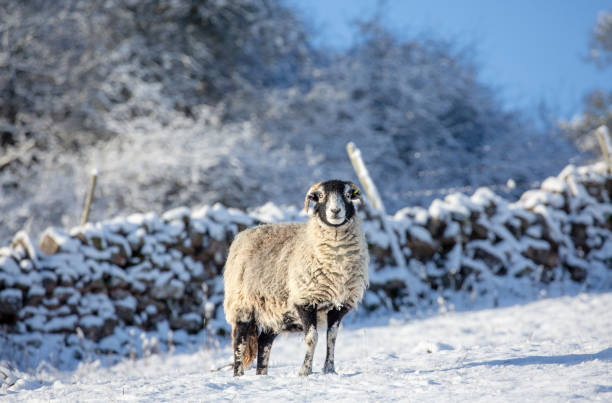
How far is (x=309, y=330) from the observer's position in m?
3.37

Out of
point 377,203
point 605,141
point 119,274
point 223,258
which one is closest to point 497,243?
point 377,203

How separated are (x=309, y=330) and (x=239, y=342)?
0.72m

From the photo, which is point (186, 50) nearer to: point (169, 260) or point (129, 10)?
point (129, 10)

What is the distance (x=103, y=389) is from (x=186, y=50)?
15.0 meters

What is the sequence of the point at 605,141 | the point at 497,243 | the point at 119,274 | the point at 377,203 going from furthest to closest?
the point at 605,141, the point at 497,243, the point at 377,203, the point at 119,274

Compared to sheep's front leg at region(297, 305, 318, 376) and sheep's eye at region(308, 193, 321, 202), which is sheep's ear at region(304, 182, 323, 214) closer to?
sheep's eye at region(308, 193, 321, 202)

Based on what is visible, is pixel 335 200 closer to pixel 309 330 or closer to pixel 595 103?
pixel 309 330

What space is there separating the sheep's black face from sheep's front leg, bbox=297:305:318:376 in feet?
1.87

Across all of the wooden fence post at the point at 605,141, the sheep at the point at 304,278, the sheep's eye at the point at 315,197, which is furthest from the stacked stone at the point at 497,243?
the sheep's eye at the point at 315,197

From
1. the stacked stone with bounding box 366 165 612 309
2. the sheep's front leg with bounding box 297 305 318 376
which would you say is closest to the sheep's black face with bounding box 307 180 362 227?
the sheep's front leg with bounding box 297 305 318 376

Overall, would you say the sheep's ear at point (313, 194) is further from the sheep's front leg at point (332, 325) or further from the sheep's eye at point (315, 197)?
the sheep's front leg at point (332, 325)

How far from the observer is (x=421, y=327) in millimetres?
6562

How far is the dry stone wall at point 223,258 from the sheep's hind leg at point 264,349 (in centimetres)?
288

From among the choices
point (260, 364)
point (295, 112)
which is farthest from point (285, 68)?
point (260, 364)
